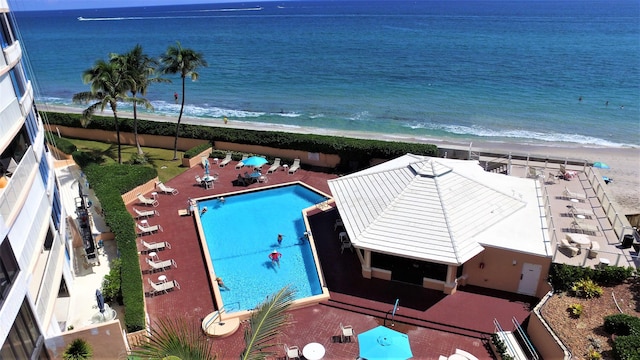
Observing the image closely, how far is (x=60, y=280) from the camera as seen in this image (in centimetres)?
1708

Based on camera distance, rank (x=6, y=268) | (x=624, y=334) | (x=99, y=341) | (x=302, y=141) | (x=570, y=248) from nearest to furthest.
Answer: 1. (x=6, y=268)
2. (x=99, y=341)
3. (x=624, y=334)
4. (x=570, y=248)
5. (x=302, y=141)

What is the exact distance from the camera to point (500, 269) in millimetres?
18922

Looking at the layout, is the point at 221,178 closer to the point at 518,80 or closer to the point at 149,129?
the point at 149,129

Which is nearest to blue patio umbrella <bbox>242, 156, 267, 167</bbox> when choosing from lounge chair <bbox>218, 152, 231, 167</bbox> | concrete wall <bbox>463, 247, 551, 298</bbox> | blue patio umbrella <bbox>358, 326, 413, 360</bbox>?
lounge chair <bbox>218, 152, 231, 167</bbox>

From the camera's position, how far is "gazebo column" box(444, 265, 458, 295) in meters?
18.7

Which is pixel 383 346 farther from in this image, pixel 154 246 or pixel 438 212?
pixel 154 246

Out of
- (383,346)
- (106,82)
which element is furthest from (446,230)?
(106,82)

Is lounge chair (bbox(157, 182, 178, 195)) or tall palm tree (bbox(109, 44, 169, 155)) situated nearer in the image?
lounge chair (bbox(157, 182, 178, 195))

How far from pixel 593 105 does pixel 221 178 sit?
4884 cm

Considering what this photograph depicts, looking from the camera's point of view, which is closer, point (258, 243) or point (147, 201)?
point (258, 243)

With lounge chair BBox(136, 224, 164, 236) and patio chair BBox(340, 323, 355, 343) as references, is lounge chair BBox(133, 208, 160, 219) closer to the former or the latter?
lounge chair BBox(136, 224, 164, 236)

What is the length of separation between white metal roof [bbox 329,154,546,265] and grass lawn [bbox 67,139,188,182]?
14972 mm

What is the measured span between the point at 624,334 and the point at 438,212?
26.1ft

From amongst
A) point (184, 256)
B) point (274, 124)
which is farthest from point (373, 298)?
point (274, 124)
